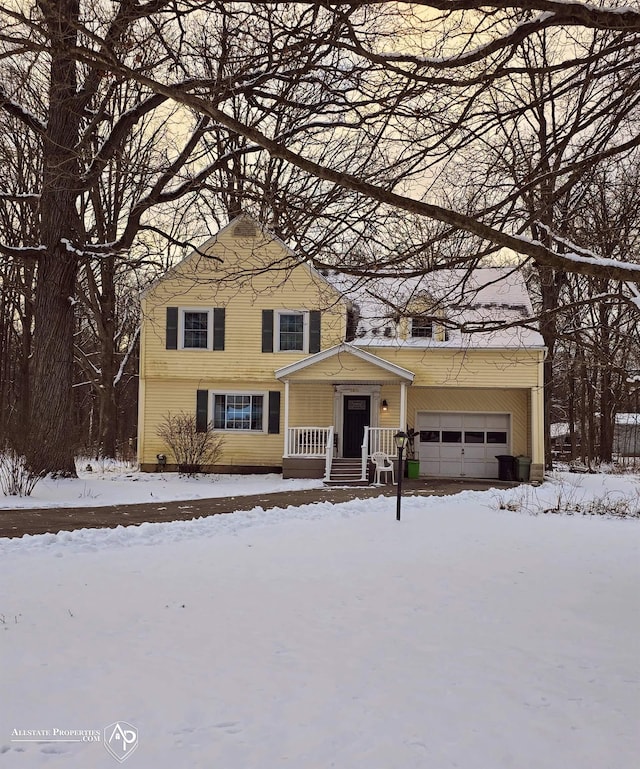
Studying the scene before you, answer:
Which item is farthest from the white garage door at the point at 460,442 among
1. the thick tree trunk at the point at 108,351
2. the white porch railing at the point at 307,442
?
the thick tree trunk at the point at 108,351

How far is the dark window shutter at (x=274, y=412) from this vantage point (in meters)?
20.3

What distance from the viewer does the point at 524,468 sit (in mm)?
19672

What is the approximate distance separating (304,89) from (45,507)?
8.16 meters

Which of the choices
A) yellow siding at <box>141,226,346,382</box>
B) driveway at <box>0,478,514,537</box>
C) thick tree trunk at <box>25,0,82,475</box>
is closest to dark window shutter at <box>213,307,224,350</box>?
yellow siding at <box>141,226,346,382</box>

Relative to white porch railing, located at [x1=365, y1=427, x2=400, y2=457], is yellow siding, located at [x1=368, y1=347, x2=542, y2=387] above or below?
above

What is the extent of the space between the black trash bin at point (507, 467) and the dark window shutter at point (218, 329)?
8747 mm

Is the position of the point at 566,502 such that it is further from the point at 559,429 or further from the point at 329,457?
the point at 559,429

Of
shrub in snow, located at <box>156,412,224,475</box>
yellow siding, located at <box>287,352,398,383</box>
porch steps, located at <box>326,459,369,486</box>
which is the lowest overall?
porch steps, located at <box>326,459,369,486</box>

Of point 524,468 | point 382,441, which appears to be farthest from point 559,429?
point 382,441

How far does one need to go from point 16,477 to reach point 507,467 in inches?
520

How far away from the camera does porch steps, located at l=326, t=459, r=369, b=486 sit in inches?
692

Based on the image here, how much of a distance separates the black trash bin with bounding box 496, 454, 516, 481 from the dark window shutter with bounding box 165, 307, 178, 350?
1001 cm

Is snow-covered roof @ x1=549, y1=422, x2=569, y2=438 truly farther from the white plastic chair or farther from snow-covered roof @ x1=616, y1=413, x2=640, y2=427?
the white plastic chair

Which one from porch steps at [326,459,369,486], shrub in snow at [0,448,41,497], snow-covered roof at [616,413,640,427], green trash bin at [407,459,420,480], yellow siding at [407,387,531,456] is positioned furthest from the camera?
snow-covered roof at [616,413,640,427]
